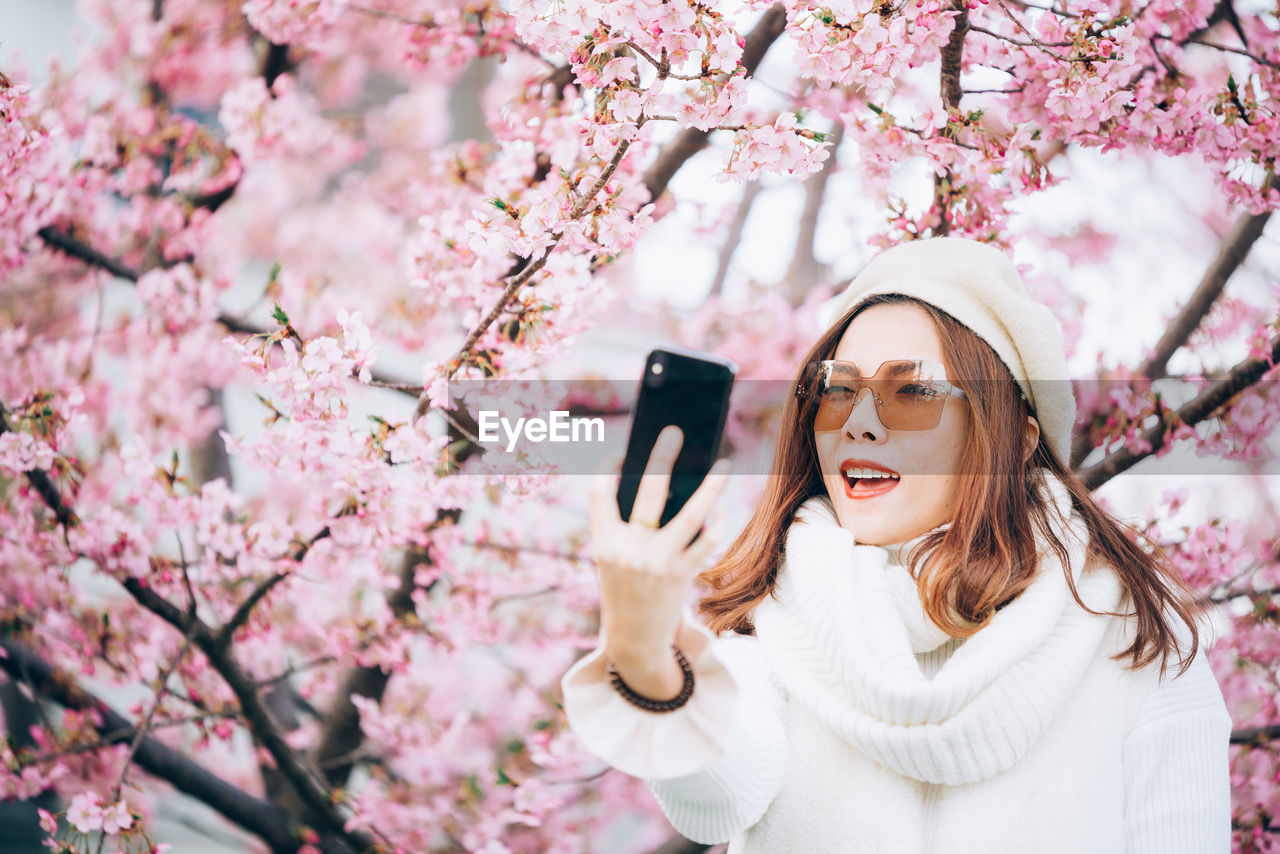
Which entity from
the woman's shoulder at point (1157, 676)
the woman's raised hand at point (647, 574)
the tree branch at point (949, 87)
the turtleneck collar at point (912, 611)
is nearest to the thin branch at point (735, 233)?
the tree branch at point (949, 87)

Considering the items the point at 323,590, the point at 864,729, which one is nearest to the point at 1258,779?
the point at 864,729

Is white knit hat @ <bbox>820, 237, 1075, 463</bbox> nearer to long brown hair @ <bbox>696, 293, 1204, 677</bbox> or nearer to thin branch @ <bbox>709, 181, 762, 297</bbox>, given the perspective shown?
long brown hair @ <bbox>696, 293, 1204, 677</bbox>

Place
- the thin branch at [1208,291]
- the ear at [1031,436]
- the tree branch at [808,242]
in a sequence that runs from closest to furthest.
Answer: the ear at [1031,436] < the thin branch at [1208,291] < the tree branch at [808,242]

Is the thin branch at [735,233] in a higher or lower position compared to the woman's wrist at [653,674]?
higher

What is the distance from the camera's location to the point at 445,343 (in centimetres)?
321

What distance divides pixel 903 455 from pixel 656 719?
2.34 ft

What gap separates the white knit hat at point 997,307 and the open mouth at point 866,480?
31 centimetres

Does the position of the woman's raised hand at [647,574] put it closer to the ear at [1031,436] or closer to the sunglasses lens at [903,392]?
the sunglasses lens at [903,392]

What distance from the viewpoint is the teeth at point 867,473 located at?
1.51 m

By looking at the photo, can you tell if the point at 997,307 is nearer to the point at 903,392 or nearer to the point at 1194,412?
the point at 903,392

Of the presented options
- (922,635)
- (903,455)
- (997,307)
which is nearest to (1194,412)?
(997,307)

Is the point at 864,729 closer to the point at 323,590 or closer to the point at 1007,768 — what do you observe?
the point at 1007,768

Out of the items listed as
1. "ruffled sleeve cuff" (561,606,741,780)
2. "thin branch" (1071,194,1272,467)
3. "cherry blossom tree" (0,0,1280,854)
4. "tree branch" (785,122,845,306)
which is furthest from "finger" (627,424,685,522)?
"tree branch" (785,122,845,306)

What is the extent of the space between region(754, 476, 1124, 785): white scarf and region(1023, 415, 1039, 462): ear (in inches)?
8.4
